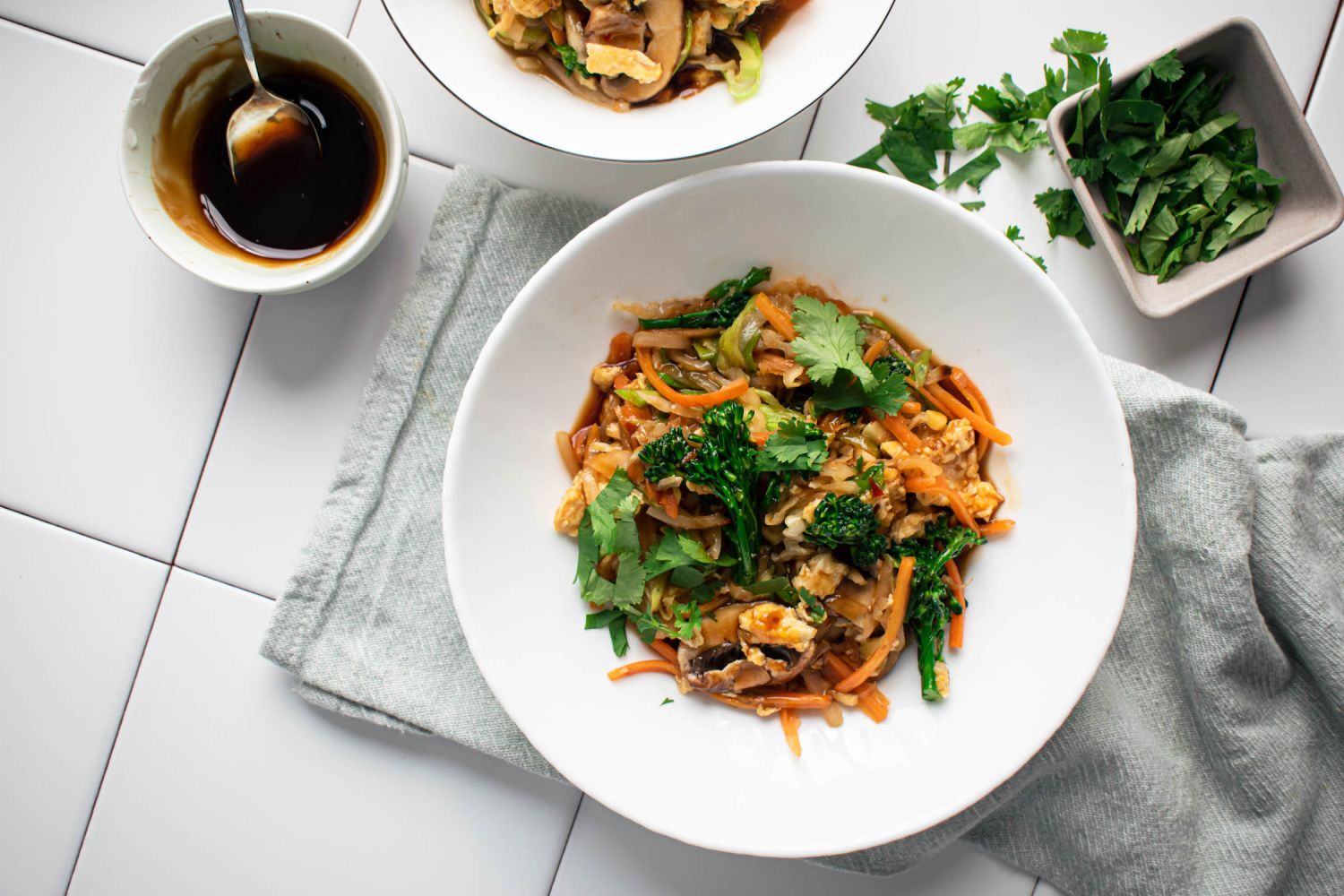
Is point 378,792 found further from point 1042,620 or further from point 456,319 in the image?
point 1042,620

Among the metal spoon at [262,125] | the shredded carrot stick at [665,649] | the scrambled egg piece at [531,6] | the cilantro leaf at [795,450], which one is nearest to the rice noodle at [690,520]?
the cilantro leaf at [795,450]

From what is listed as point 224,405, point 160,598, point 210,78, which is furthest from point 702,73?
point 160,598

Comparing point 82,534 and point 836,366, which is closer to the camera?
point 836,366

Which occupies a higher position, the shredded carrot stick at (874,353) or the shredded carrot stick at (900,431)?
the shredded carrot stick at (874,353)

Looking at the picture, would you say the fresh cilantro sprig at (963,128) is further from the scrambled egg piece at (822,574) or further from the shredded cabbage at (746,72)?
the scrambled egg piece at (822,574)

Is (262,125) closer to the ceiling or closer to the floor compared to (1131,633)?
closer to the ceiling

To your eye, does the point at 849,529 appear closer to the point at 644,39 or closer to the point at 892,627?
the point at 892,627
